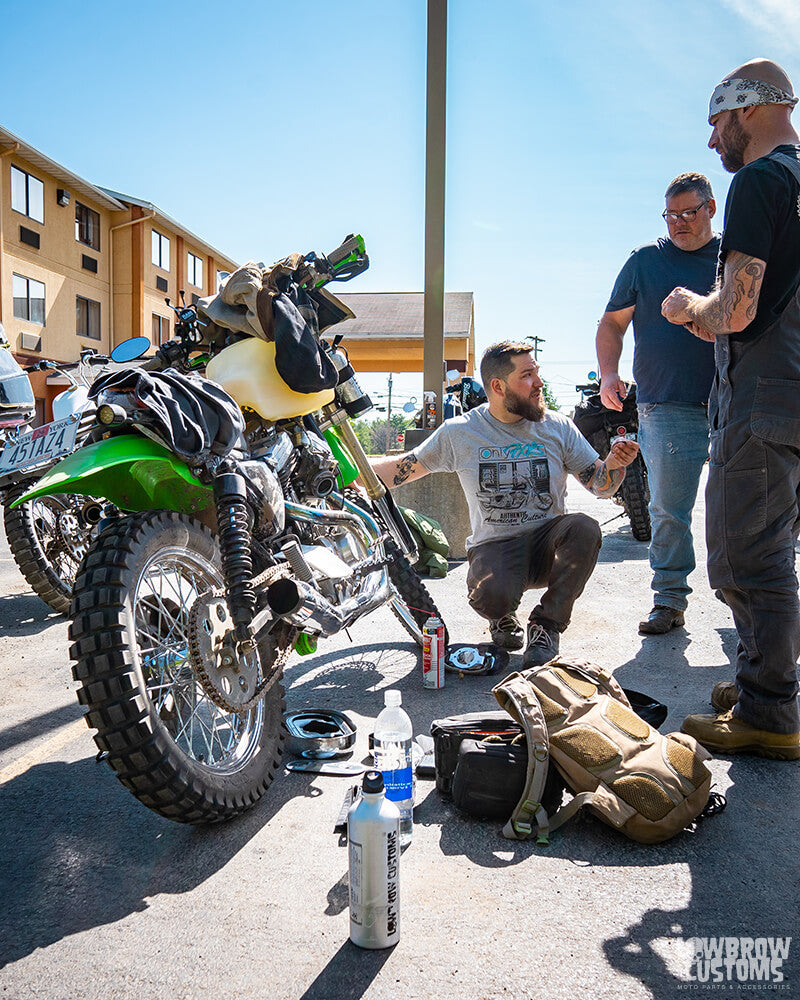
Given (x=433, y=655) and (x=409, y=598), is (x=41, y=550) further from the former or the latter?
(x=433, y=655)

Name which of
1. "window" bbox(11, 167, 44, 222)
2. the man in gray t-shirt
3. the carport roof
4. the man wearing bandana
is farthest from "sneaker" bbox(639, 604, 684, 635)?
"window" bbox(11, 167, 44, 222)

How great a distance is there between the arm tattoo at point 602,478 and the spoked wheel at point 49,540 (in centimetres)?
271

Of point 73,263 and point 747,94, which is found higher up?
point 73,263

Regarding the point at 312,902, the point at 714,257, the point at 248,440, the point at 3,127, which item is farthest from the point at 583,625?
the point at 3,127

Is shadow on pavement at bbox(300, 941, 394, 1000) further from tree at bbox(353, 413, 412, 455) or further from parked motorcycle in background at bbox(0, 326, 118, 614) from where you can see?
tree at bbox(353, 413, 412, 455)

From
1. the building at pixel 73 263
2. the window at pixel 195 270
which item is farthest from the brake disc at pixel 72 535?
the window at pixel 195 270

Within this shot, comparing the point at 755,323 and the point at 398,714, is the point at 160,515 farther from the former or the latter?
the point at 755,323

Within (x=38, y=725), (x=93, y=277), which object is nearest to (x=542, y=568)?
(x=38, y=725)

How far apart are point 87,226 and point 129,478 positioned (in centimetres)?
2804

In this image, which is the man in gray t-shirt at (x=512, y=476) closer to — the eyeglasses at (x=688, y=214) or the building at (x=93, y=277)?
the eyeglasses at (x=688, y=214)

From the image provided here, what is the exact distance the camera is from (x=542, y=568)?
156 inches

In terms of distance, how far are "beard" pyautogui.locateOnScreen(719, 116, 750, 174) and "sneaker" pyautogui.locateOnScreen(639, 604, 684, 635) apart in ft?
7.63

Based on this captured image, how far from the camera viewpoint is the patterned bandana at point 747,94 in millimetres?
2730

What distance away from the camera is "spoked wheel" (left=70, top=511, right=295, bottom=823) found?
6.22 feet
